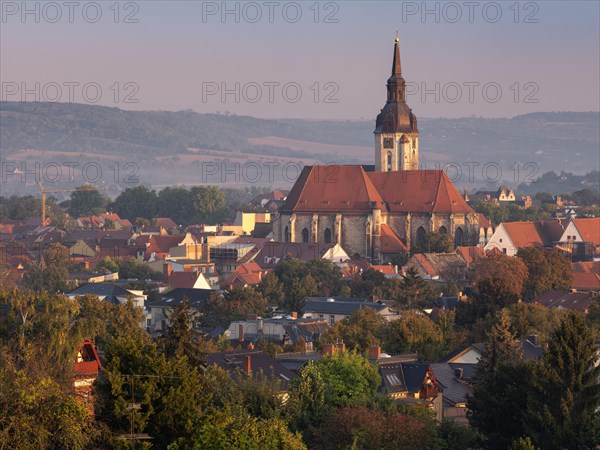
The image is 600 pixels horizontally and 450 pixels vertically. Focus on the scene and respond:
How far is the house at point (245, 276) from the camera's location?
96938mm

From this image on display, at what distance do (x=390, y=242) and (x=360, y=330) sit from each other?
57143 mm

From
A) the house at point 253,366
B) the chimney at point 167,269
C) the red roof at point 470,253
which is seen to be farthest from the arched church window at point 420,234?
the house at point 253,366

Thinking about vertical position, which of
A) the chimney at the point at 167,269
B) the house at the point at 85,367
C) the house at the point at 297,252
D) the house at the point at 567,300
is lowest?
the house at the point at 567,300

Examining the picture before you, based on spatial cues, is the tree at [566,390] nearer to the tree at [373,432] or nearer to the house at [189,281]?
the tree at [373,432]

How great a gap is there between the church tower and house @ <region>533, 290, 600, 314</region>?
42890 mm

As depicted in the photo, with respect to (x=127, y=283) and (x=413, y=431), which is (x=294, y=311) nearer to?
(x=127, y=283)

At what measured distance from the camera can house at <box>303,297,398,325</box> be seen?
7682cm

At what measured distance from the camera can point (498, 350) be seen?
5275 centimetres

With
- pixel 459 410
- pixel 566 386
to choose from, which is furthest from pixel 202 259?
pixel 566 386

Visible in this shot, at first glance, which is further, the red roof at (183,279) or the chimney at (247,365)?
the red roof at (183,279)

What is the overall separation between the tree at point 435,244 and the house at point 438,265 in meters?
2.27

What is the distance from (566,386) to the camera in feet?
131

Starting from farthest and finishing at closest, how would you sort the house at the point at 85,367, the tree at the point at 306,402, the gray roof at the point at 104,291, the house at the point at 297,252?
1. the house at the point at 297,252
2. the gray roof at the point at 104,291
3. the tree at the point at 306,402
4. the house at the point at 85,367

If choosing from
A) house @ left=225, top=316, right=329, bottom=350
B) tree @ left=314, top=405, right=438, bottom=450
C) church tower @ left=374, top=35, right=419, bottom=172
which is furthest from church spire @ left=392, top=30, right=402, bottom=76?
tree @ left=314, top=405, right=438, bottom=450
